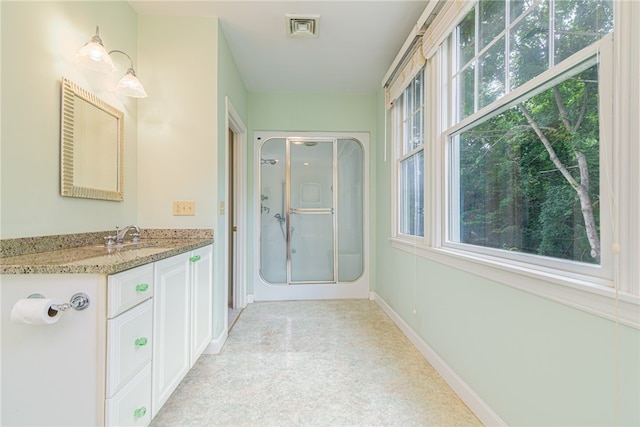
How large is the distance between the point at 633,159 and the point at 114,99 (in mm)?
2623

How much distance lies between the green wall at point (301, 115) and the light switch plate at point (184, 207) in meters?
1.33

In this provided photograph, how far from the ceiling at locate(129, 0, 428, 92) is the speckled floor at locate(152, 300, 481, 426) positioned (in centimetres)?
258

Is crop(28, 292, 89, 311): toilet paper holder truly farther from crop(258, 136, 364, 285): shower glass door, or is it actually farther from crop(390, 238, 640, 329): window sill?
crop(258, 136, 364, 285): shower glass door

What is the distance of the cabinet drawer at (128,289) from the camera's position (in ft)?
3.48

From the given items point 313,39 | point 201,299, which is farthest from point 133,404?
point 313,39

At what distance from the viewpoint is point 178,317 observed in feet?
5.24

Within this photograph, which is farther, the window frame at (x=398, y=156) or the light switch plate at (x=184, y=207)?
the window frame at (x=398, y=156)

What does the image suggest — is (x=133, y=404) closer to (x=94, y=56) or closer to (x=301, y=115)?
(x=94, y=56)

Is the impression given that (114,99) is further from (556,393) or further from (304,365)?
(556,393)

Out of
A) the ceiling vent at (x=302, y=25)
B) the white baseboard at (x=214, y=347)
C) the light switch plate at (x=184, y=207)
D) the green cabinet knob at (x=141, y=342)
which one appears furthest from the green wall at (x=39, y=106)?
the ceiling vent at (x=302, y=25)

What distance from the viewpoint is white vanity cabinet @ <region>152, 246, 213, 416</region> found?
1380 mm

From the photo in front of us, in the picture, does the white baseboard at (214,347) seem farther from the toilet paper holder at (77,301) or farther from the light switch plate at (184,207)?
the toilet paper holder at (77,301)

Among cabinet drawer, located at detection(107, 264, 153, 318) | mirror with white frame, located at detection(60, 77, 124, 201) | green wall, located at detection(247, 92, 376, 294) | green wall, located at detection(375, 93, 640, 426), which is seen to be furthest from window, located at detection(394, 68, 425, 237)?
mirror with white frame, located at detection(60, 77, 124, 201)

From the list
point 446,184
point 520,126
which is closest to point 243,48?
point 446,184
